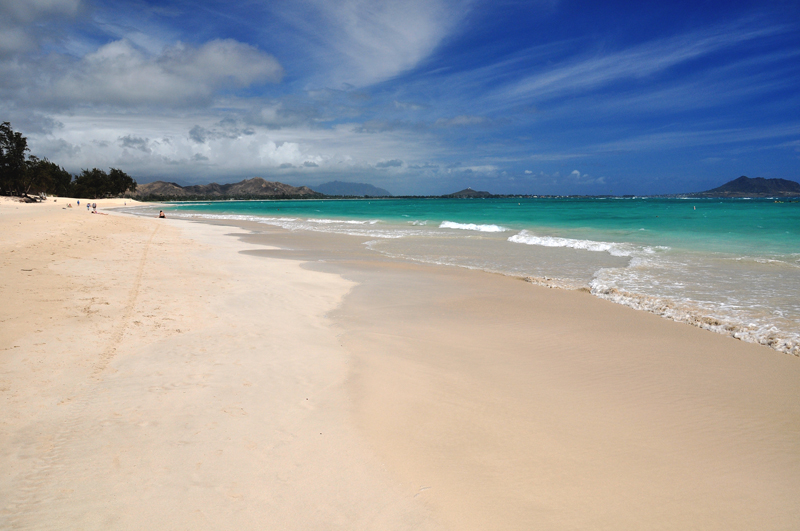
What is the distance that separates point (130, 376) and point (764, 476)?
6738 mm

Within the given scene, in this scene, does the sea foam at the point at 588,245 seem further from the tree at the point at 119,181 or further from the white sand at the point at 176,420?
the tree at the point at 119,181

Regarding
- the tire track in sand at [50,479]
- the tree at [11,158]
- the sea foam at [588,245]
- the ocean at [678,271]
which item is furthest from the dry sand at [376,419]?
the tree at [11,158]

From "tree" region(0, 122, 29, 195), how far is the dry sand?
2787 inches

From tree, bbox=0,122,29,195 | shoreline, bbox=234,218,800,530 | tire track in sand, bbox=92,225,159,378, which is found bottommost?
shoreline, bbox=234,218,800,530

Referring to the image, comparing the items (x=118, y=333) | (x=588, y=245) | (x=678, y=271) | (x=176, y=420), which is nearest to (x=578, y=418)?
(x=176, y=420)

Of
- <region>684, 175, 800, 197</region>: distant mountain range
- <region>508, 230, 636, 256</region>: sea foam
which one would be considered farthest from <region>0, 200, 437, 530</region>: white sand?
<region>684, 175, 800, 197</region>: distant mountain range

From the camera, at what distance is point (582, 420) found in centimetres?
442

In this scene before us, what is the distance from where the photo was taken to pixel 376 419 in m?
4.33

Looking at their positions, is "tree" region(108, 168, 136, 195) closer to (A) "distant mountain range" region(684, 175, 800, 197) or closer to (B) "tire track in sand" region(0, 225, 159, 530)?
(B) "tire track in sand" region(0, 225, 159, 530)

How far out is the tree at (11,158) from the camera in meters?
57.1

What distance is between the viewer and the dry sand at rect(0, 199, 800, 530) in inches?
120

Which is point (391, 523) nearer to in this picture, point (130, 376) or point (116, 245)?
point (130, 376)

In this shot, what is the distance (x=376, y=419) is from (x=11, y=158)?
80.0 metres

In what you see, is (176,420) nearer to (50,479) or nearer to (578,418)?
(50,479)
